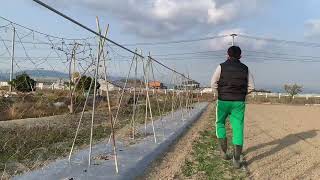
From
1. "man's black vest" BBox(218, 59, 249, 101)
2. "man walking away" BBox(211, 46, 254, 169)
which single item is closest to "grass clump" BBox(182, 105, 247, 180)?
"man walking away" BBox(211, 46, 254, 169)

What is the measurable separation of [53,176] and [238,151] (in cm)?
273

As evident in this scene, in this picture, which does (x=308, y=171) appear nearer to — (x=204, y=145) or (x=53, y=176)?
(x=204, y=145)

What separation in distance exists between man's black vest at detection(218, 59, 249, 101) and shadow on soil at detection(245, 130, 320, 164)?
1.03 meters

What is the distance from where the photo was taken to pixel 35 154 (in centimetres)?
755

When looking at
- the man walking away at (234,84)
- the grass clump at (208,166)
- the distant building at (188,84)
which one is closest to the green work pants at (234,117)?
the man walking away at (234,84)

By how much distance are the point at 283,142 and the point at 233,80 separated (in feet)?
11.7

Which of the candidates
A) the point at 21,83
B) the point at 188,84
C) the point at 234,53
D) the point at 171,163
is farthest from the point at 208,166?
the point at 188,84

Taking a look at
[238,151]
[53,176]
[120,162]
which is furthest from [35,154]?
[238,151]

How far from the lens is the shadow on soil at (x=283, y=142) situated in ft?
26.9

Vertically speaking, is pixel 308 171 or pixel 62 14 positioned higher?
pixel 62 14

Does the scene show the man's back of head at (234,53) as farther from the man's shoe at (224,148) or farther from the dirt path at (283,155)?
the dirt path at (283,155)

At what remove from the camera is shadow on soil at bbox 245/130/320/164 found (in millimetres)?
8186

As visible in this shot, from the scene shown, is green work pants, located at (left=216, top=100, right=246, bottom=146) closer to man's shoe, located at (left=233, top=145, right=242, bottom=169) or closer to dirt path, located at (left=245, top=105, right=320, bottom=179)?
man's shoe, located at (left=233, top=145, right=242, bottom=169)

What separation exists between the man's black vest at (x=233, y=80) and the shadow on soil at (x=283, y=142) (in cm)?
103
